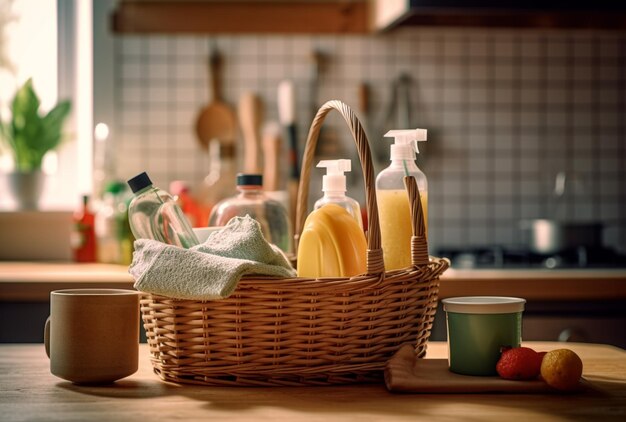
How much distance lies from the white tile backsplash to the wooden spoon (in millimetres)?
38

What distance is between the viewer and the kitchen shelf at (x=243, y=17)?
276 cm

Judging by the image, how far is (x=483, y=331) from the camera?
99cm

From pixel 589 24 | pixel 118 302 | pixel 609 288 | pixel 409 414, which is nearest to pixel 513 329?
pixel 409 414

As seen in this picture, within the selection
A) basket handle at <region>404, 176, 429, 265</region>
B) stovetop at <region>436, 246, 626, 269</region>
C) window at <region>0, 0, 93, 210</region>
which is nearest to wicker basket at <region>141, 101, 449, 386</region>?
basket handle at <region>404, 176, 429, 265</region>

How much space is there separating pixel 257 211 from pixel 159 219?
0.32 metres

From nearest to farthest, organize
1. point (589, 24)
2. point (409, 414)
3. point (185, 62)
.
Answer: point (409, 414) < point (589, 24) < point (185, 62)

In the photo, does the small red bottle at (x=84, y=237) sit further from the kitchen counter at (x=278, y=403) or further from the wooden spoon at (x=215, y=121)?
the kitchen counter at (x=278, y=403)

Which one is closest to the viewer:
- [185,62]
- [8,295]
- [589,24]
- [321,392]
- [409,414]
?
[409,414]

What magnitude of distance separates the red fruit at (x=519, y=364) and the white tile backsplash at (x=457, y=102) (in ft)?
6.01

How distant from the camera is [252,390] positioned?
3.20 feet

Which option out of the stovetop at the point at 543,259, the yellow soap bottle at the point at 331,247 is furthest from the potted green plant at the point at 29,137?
the yellow soap bottle at the point at 331,247

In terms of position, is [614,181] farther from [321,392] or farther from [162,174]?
[321,392]

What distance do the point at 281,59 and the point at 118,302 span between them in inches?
75.5

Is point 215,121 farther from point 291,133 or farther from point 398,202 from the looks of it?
point 398,202
